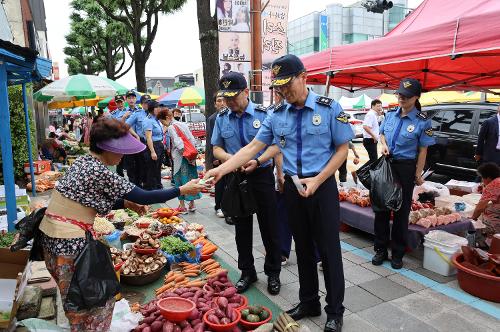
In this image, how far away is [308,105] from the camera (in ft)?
9.86

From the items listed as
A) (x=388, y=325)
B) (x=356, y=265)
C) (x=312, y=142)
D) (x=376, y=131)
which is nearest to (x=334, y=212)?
(x=312, y=142)

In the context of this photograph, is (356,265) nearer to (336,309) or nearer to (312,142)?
(336,309)

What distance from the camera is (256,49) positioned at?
7047 mm

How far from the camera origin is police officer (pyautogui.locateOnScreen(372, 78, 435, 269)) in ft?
14.4

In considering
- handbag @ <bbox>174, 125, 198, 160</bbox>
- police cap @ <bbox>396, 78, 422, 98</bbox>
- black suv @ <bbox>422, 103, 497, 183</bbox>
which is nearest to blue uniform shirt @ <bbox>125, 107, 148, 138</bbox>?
handbag @ <bbox>174, 125, 198, 160</bbox>

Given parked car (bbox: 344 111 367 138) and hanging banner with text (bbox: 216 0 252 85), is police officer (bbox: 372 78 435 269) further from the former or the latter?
parked car (bbox: 344 111 367 138)

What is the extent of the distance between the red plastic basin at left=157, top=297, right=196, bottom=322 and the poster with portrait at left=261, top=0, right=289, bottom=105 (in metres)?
4.88

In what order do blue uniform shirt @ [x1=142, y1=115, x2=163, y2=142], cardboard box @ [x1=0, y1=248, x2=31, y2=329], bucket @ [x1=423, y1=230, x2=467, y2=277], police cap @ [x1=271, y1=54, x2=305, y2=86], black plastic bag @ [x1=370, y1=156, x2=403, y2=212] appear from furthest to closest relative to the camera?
1. blue uniform shirt @ [x1=142, y1=115, x2=163, y2=142]
2. black plastic bag @ [x1=370, y1=156, x2=403, y2=212]
3. bucket @ [x1=423, y1=230, x2=467, y2=277]
4. cardboard box @ [x1=0, y1=248, x2=31, y2=329]
5. police cap @ [x1=271, y1=54, x2=305, y2=86]

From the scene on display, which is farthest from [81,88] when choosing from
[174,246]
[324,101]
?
[324,101]

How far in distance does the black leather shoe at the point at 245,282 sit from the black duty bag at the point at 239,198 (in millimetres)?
779

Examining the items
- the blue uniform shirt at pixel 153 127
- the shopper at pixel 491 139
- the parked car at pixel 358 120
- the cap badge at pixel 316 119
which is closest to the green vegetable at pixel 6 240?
the cap badge at pixel 316 119

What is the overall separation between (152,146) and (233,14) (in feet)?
10.1

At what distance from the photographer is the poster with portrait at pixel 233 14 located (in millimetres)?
6902

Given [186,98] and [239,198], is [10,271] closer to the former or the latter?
[239,198]
